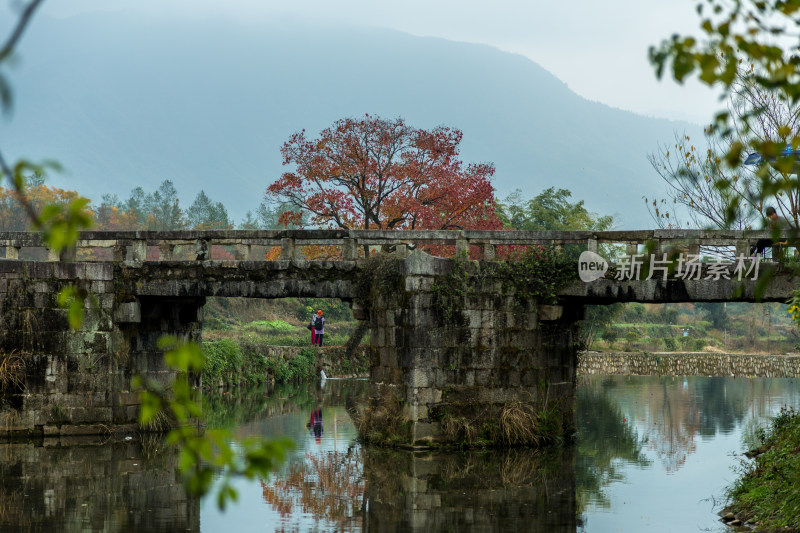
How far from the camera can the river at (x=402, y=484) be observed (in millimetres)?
11734

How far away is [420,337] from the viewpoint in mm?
16281

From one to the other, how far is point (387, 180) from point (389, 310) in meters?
14.3

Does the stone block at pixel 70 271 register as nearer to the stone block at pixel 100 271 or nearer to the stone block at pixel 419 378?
the stone block at pixel 100 271

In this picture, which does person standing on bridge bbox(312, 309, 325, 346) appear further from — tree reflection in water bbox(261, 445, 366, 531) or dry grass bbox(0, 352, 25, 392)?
tree reflection in water bbox(261, 445, 366, 531)

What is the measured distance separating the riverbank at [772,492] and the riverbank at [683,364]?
26.3 m

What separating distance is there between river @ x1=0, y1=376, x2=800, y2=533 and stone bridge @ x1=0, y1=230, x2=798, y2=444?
910mm

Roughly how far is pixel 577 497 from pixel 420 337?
4285 mm

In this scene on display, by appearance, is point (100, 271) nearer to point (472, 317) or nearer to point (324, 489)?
point (324, 489)

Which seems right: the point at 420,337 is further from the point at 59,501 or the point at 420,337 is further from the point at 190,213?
the point at 190,213

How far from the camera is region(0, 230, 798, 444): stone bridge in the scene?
1623 centimetres

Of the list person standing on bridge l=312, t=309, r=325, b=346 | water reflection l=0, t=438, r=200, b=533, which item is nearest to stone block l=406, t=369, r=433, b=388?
water reflection l=0, t=438, r=200, b=533

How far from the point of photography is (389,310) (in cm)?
1678

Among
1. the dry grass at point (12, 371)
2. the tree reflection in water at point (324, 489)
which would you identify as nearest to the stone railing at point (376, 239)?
the dry grass at point (12, 371)

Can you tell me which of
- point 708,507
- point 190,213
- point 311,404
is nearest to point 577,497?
point 708,507
